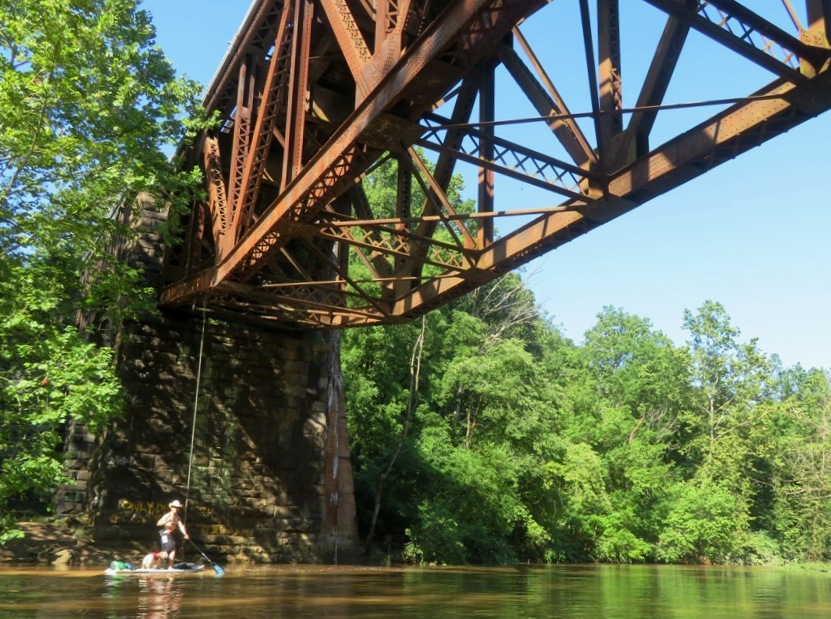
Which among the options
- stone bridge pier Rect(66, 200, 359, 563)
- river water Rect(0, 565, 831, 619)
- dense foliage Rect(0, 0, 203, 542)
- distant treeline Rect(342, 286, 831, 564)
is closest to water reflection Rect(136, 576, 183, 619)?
river water Rect(0, 565, 831, 619)

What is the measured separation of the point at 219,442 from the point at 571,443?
2266cm

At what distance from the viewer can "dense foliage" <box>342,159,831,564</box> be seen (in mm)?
27188

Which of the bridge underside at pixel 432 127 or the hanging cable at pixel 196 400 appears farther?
the hanging cable at pixel 196 400

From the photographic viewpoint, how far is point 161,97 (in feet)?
50.5

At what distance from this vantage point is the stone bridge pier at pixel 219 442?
54.0 ft

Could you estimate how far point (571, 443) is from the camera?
36.3m

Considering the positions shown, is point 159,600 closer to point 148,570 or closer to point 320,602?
point 320,602

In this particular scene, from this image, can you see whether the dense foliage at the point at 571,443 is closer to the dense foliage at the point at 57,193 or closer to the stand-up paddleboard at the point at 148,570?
the stand-up paddleboard at the point at 148,570

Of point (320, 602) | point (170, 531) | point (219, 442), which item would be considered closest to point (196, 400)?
point (219, 442)

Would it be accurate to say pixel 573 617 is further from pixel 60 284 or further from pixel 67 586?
pixel 60 284

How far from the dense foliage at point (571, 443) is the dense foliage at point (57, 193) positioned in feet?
47.9

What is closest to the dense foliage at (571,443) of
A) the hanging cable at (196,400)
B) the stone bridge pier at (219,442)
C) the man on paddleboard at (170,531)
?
the stone bridge pier at (219,442)

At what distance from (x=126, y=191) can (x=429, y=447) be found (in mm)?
15942

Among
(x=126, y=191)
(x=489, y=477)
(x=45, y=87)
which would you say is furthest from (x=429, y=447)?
(x=45, y=87)
